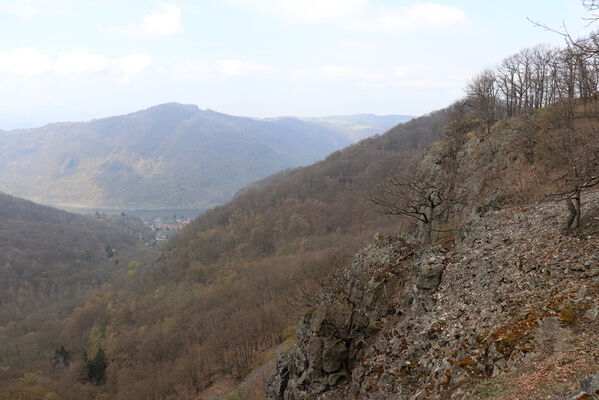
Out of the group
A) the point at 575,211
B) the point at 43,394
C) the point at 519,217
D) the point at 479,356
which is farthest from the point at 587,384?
the point at 43,394

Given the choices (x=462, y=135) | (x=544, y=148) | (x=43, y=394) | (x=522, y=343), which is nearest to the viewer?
(x=522, y=343)

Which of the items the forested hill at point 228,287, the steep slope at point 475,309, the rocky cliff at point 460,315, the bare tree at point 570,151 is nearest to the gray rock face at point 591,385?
the steep slope at point 475,309

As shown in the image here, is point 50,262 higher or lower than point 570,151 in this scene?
lower

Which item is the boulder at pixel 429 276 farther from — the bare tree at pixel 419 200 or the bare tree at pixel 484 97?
the bare tree at pixel 484 97

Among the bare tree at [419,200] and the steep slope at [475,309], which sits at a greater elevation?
→ the bare tree at [419,200]

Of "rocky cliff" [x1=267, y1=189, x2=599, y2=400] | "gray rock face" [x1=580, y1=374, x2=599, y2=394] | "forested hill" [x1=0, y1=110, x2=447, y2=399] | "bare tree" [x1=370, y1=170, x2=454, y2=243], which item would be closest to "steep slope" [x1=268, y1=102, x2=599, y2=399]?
"rocky cliff" [x1=267, y1=189, x2=599, y2=400]

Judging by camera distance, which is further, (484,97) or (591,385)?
(484,97)

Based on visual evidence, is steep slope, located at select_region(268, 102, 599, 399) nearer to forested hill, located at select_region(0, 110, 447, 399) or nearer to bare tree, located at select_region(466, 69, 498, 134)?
forested hill, located at select_region(0, 110, 447, 399)

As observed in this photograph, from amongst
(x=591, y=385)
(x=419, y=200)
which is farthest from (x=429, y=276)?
(x=591, y=385)

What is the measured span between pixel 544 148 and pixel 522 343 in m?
19.4

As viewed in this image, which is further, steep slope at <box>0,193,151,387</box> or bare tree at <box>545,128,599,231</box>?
steep slope at <box>0,193,151,387</box>

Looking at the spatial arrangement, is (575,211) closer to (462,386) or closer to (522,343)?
(522,343)

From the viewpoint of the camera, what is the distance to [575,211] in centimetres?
1151

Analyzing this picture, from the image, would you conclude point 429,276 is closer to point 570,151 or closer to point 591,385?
point 591,385
